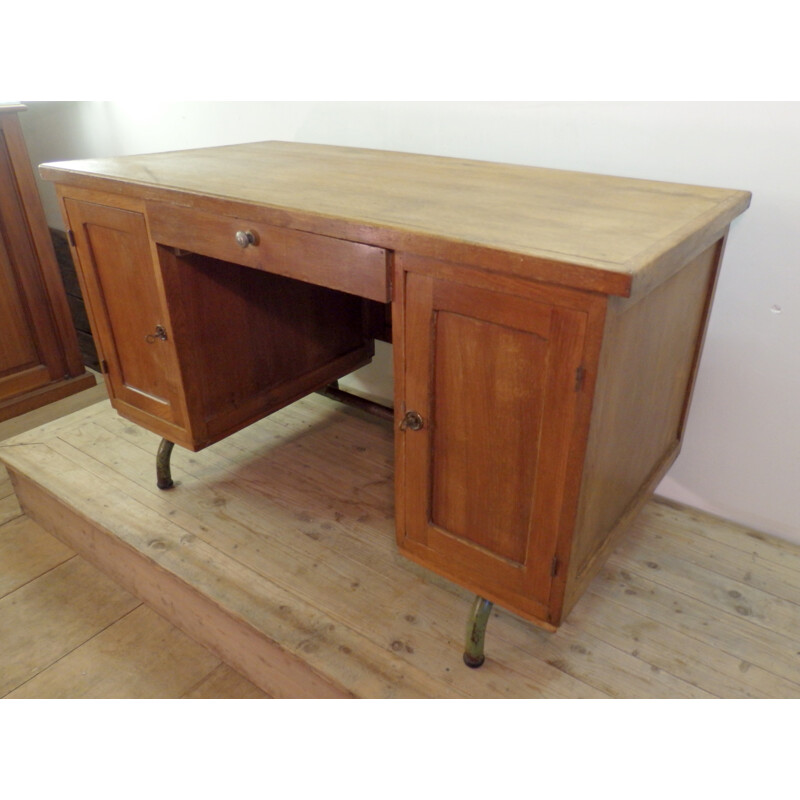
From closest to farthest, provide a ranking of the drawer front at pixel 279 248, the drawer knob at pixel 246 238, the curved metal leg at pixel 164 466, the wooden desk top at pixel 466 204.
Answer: the wooden desk top at pixel 466 204 → the drawer front at pixel 279 248 → the drawer knob at pixel 246 238 → the curved metal leg at pixel 164 466

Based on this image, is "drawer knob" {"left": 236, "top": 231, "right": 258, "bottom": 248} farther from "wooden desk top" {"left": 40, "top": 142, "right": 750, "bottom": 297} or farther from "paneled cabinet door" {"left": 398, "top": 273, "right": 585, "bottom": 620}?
"paneled cabinet door" {"left": 398, "top": 273, "right": 585, "bottom": 620}

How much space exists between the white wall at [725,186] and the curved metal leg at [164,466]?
877 mm

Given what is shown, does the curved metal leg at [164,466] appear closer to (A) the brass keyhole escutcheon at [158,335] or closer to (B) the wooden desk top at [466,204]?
(A) the brass keyhole escutcheon at [158,335]

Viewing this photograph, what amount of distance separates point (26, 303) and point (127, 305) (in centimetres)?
110

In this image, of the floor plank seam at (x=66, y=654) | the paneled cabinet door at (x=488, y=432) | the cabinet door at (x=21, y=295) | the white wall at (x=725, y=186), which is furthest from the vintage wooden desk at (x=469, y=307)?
the cabinet door at (x=21, y=295)

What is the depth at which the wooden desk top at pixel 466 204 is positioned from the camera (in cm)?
81

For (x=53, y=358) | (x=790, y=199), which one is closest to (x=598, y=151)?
(x=790, y=199)

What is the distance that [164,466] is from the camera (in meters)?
1.58

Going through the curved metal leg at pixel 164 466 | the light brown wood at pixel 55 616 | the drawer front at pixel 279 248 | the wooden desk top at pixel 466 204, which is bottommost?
the light brown wood at pixel 55 616

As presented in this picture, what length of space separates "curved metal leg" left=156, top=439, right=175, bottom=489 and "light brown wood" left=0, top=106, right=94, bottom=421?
1.02 m

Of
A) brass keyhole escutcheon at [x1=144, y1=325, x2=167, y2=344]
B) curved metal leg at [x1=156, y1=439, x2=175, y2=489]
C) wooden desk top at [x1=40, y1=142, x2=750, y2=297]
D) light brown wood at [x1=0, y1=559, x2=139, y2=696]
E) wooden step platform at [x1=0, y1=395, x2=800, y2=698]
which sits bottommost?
light brown wood at [x1=0, y1=559, x2=139, y2=696]

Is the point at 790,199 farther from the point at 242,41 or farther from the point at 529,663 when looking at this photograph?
the point at 242,41

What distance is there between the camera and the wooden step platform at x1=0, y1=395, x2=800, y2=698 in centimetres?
111

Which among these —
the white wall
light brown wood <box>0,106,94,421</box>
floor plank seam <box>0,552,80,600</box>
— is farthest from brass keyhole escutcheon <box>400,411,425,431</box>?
light brown wood <box>0,106,94,421</box>
